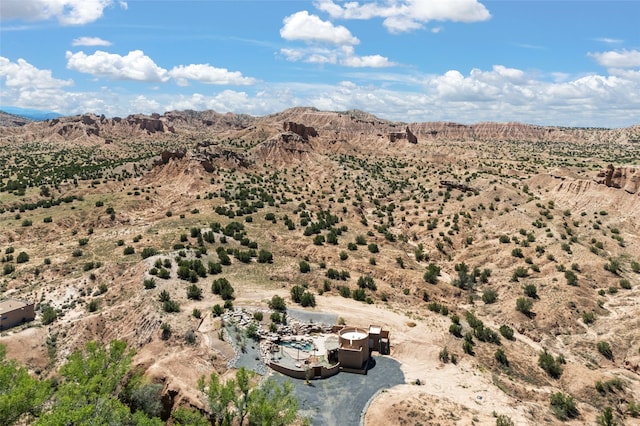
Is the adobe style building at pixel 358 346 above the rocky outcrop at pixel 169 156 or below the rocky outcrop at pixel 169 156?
below

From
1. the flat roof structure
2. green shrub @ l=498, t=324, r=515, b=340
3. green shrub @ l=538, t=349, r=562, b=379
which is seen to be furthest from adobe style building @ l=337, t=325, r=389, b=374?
green shrub @ l=538, t=349, r=562, b=379

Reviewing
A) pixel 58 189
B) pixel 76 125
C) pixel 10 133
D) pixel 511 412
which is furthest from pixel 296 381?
pixel 10 133

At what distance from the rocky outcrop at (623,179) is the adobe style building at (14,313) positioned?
7746cm

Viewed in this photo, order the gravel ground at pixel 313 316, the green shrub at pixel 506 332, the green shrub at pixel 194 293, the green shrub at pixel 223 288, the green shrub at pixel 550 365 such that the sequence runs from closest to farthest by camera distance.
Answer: the green shrub at pixel 550 365, the gravel ground at pixel 313 316, the green shrub at pixel 194 293, the green shrub at pixel 506 332, the green shrub at pixel 223 288

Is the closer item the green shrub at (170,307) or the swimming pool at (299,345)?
the swimming pool at (299,345)

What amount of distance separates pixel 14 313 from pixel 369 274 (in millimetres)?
33451

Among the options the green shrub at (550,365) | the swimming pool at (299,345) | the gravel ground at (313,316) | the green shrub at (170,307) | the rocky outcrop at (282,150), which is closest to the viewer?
the swimming pool at (299,345)

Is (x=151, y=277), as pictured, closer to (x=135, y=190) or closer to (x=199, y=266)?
(x=199, y=266)

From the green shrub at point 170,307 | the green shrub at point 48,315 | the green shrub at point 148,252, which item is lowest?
the green shrub at point 48,315

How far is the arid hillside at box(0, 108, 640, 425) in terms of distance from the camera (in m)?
29.5

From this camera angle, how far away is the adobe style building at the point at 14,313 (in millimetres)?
32938

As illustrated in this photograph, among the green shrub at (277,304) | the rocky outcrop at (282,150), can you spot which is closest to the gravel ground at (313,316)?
the green shrub at (277,304)

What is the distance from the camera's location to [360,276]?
46.8 m

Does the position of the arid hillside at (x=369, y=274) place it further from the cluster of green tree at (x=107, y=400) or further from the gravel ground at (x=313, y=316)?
the cluster of green tree at (x=107, y=400)
